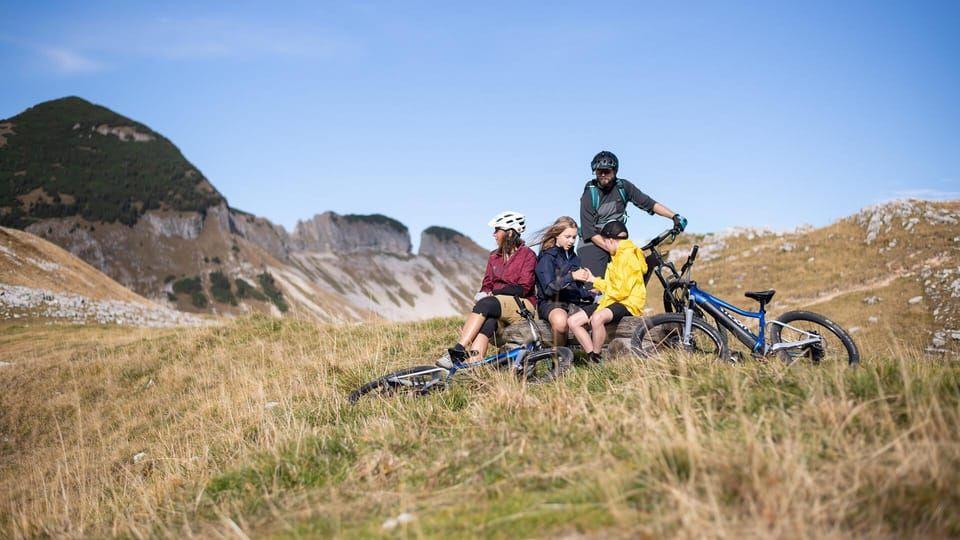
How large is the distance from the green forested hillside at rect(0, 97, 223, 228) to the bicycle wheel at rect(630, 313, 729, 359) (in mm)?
187851

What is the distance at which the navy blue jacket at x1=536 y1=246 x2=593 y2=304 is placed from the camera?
Result: 7504 millimetres

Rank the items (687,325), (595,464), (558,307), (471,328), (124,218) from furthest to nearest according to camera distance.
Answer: (124,218) → (471,328) → (558,307) → (687,325) → (595,464)

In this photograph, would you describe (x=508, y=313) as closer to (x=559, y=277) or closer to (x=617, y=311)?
(x=559, y=277)

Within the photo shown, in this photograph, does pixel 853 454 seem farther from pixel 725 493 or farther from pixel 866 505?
pixel 725 493

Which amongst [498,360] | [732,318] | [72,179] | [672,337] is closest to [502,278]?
[498,360]

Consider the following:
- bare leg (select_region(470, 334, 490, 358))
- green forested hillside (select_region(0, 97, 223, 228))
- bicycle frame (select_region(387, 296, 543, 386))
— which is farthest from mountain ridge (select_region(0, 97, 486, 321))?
bicycle frame (select_region(387, 296, 543, 386))

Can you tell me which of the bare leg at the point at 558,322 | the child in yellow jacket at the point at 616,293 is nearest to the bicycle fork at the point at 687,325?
the child in yellow jacket at the point at 616,293

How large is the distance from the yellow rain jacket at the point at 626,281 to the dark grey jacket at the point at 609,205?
101 centimetres

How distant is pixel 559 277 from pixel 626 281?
0.85m

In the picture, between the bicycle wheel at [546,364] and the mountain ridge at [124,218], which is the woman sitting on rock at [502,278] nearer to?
the bicycle wheel at [546,364]

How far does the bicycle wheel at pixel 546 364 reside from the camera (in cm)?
654

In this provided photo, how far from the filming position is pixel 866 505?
2.76 metres

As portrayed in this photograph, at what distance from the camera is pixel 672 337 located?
283 inches

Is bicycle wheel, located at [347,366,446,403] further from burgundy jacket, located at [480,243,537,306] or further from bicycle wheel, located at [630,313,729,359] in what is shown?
bicycle wheel, located at [630,313,729,359]
